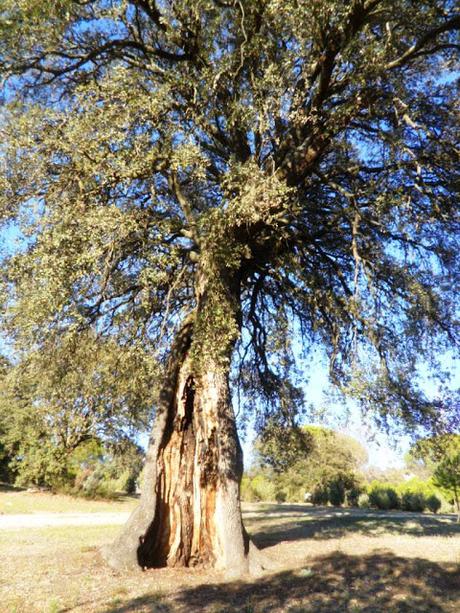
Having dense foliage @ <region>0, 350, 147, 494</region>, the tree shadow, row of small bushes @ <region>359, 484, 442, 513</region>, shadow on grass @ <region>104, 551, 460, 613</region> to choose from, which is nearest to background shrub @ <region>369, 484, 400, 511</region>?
row of small bushes @ <region>359, 484, 442, 513</region>

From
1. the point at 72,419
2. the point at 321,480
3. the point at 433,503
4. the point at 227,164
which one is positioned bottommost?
the point at 433,503

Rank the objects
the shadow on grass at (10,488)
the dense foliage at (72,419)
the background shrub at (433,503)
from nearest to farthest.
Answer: the dense foliage at (72,419) → the background shrub at (433,503) → the shadow on grass at (10,488)

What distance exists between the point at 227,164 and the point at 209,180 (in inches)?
55.5

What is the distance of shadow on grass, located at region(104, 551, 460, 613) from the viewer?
5461 millimetres

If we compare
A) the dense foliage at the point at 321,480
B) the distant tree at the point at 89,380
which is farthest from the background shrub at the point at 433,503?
the distant tree at the point at 89,380

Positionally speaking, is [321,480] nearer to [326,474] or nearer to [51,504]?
[326,474]

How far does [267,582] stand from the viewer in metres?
6.69

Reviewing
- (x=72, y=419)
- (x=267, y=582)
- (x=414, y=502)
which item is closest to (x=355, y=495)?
(x=414, y=502)

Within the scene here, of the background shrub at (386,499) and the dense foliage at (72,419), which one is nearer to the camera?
the dense foliage at (72,419)

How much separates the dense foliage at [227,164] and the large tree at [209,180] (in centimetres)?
5

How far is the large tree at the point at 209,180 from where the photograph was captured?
7.73m

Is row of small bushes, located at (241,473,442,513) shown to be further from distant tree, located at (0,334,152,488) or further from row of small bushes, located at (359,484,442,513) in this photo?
distant tree, located at (0,334,152,488)

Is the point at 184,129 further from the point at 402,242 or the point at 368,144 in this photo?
the point at 402,242

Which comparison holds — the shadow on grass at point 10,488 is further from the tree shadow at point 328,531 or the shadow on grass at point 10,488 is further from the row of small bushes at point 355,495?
the tree shadow at point 328,531
